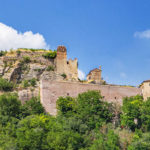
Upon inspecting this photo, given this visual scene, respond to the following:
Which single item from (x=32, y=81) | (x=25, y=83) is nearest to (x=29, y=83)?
(x=32, y=81)

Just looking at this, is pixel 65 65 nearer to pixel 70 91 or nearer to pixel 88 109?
pixel 70 91

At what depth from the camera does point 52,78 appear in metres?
44.0

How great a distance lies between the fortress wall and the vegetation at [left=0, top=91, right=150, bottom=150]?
4.34ft

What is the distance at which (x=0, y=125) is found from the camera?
31.3 metres

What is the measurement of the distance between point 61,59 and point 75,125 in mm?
16874

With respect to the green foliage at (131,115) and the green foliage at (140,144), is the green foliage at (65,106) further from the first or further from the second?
the green foliage at (140,144)

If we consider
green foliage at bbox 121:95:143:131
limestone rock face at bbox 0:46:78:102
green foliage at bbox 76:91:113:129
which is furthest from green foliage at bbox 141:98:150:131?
limestone rock face at bbox 0:46:78:102

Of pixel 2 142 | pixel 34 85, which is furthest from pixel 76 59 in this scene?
pixel 2 142

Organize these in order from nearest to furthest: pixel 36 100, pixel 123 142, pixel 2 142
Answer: pixel 2 142
pixel 123 142
pixel 36 100

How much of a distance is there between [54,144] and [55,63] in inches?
783

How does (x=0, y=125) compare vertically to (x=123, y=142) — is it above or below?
above

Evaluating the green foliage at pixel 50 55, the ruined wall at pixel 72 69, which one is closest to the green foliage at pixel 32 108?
the ruined wall at pixel 72 69

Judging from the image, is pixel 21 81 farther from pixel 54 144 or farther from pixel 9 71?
pixel 54 144

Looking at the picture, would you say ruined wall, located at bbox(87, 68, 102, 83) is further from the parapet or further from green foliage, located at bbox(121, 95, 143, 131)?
green foliage, located at bbox(121, 95, 143, 131)
